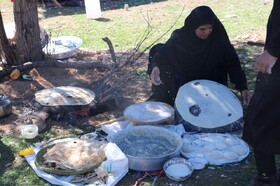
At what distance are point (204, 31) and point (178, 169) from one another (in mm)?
1552

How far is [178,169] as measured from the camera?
3238 millimetres

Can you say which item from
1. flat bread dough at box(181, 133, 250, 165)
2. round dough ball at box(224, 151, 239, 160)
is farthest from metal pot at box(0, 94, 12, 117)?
round dough ball at box(224, 151, 239, 160)

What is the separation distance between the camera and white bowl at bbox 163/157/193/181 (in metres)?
3.19

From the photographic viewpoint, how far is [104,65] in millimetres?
5730

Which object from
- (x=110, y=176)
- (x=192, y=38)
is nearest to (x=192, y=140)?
(x=110, y=176)

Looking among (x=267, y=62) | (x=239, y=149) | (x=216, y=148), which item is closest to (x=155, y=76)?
(x=216, y=148)

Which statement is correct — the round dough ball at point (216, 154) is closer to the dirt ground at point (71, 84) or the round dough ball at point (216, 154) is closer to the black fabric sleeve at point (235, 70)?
the black fabric sleeve at point (235, 70)

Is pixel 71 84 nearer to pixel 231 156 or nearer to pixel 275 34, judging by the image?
pixel 231 156

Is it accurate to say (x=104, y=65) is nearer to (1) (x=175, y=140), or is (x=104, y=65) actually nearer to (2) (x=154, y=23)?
(1) (x=175, y=140)

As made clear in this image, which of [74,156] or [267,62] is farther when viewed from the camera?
[74,156]

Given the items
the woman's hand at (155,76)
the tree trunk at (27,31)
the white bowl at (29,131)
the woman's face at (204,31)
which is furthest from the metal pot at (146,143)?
the tree trunk at (27,31)

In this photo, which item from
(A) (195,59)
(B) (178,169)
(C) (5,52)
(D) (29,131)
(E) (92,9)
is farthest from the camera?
(E) (92,9)

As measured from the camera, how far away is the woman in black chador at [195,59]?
4.14m

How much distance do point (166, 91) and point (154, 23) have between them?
191 inches
